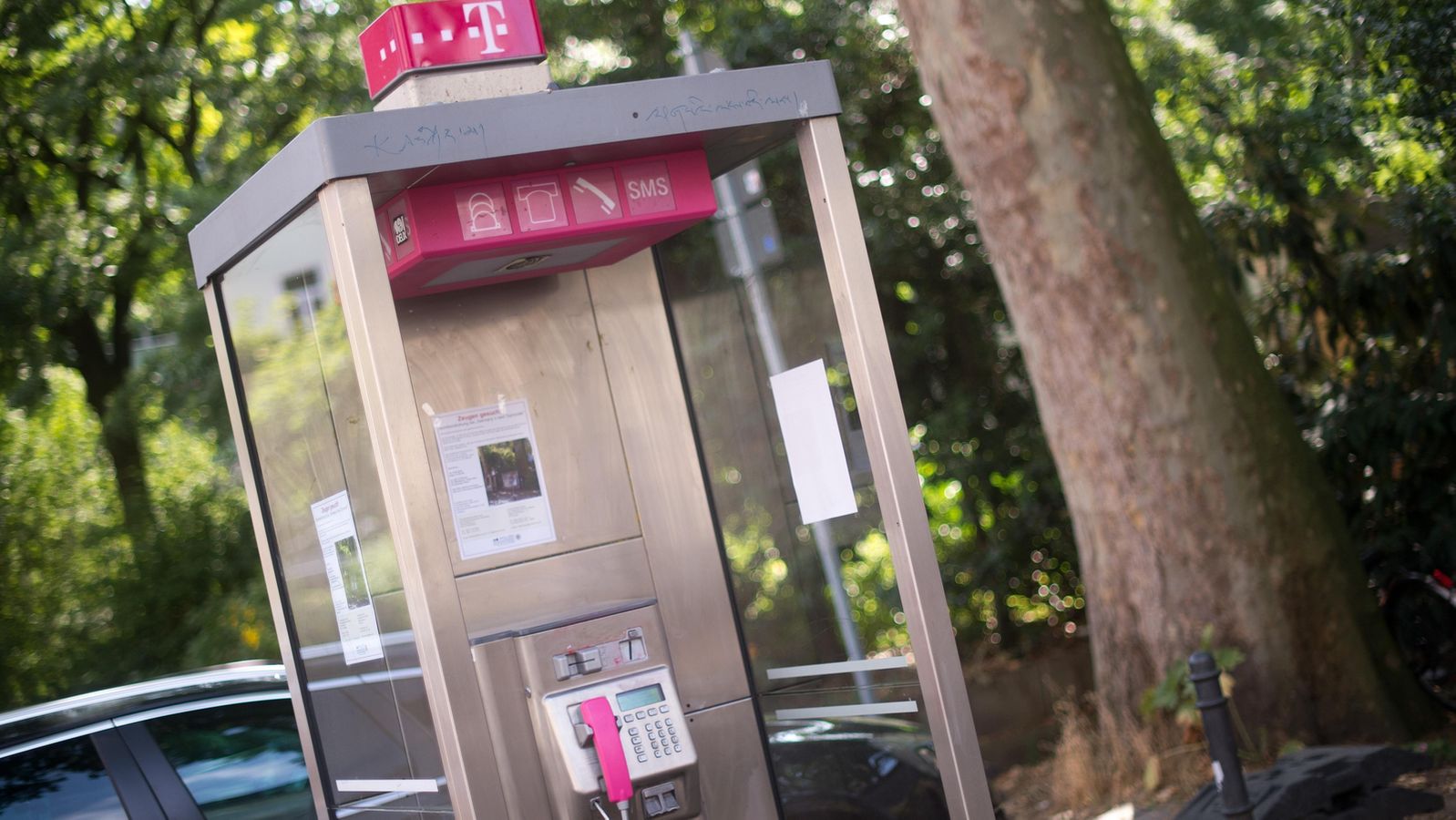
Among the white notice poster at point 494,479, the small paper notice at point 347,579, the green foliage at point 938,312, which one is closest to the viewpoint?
the small paper notice at point 347,579

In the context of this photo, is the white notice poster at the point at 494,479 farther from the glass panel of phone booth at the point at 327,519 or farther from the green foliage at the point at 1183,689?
the green foliage at the point at 1183,689

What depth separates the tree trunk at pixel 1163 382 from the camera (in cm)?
653

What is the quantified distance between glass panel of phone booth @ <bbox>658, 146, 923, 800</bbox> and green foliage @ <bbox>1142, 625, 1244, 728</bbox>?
8.04ft

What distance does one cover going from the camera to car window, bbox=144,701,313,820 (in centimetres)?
478

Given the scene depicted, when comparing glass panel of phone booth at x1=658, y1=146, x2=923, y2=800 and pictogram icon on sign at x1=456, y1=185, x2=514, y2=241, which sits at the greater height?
pictogram icon on sign at x1=456, y1=185, x2=514, y2=241

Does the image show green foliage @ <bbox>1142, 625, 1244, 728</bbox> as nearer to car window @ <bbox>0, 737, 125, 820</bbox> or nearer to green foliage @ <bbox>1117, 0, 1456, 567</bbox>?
green foliage @ <bbox>1117, 0, 1456, 567</bbox>

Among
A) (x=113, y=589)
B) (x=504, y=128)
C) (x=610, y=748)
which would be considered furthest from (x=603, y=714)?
(x=113, y=589)

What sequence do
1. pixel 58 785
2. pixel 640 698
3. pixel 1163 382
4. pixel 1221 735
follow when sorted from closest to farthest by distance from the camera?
pixel 640 698, pixel 1221 735, pixel 58 785, pixel 1163 382

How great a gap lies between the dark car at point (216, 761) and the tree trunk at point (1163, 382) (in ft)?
7.45

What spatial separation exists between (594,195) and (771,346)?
0.90 meters

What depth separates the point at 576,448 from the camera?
4570mm

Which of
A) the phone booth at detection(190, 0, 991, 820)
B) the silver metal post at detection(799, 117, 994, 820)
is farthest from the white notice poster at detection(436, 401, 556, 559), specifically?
the silver metal post at detection(799, 117, 994, 820)

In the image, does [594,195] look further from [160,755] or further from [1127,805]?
[1127,805]

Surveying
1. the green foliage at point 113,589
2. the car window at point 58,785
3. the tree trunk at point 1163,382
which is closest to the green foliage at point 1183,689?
the tree trunk at point 1163,382
